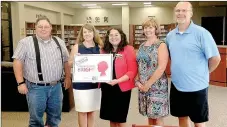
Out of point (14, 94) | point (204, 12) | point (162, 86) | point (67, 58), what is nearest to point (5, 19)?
point (14, 94)

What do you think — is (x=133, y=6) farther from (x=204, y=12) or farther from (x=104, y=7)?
(x=204, y=12)

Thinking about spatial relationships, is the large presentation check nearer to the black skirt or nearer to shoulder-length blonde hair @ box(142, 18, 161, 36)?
the black skirt

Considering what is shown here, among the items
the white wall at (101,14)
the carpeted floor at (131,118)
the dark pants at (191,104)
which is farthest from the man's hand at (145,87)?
the white wall at (101,14)

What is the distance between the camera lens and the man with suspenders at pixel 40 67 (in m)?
2.87

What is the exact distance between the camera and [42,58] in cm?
288

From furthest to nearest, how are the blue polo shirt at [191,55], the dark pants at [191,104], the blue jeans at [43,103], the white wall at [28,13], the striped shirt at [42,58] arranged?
1. the white wall at [28,13]
2. the blue jeans at [43,103]
3. the striped shirt at [42,58]
4. the dark pants at [191,104]
5. the blue polo shirt at [191,55]

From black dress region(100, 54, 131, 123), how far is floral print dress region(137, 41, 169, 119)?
8.2 inches

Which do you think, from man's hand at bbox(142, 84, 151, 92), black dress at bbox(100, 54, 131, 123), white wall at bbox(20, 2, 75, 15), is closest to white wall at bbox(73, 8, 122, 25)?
white wall at bbox(20, 2, 75, 15)

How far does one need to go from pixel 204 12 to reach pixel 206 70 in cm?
1242

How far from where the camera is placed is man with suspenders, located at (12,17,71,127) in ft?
9.40

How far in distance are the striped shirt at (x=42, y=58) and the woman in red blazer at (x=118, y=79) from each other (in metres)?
0.51

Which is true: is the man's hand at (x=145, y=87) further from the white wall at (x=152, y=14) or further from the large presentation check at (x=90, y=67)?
the white wall at (x=152, y=14)

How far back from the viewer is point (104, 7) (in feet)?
56.4

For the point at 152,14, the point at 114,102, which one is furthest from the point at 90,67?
the point at 152,14
